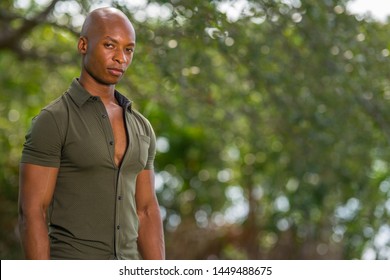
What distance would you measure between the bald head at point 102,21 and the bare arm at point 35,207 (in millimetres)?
475

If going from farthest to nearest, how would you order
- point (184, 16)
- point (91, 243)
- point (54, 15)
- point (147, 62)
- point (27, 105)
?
point (27, 105) → point (54, 15) → point (147, 62) → point (184, 16) → point (91, 243)

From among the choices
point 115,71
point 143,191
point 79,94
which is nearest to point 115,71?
point 115,71

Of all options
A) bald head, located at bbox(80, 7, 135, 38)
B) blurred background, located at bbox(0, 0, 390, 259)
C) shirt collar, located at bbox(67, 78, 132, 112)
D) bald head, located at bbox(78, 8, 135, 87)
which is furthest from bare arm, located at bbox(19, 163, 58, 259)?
blurred background, located at bbox(0, 0, 390, 259)

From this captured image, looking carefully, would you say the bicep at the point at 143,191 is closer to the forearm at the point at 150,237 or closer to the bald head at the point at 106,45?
the forearm at the point at 150,237

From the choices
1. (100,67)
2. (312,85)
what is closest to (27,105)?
(312,85)

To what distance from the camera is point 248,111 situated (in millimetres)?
8539

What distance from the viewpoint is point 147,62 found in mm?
6090

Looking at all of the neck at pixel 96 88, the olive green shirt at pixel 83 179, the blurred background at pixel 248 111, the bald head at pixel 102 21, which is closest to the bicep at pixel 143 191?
the olive green shirt at pixel 83 179

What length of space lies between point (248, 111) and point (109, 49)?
583 cm

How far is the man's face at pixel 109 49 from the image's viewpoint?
9.07ft

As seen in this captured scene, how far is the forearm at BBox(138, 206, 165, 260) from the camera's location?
9.54 feet

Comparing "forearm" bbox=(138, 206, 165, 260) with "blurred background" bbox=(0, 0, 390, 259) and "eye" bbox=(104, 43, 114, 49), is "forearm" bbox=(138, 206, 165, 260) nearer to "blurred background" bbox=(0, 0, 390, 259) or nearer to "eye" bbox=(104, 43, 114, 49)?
"eye" bbox=(104, 43, 114, 49)
